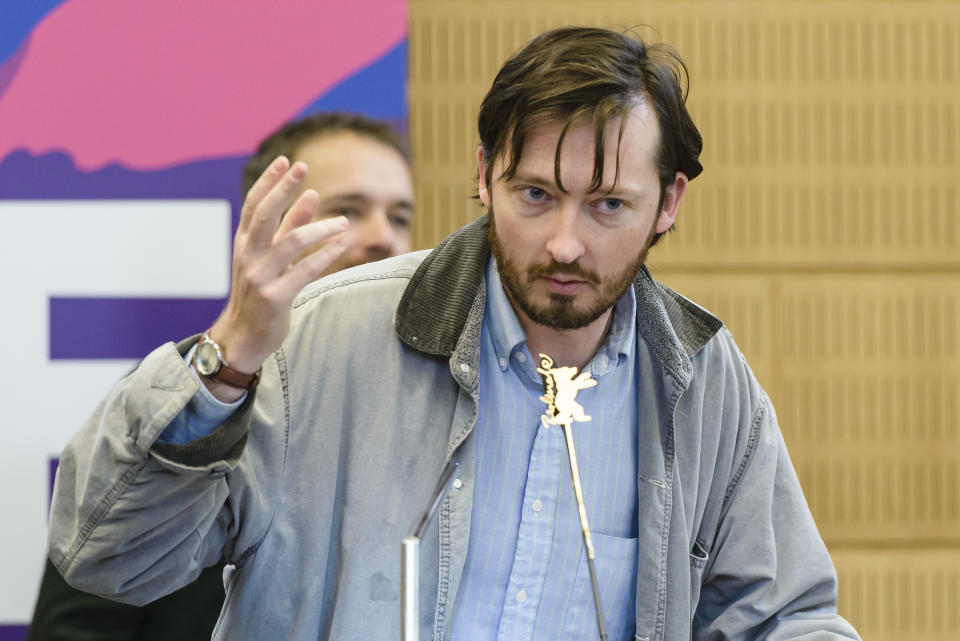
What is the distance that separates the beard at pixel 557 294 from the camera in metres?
1.42

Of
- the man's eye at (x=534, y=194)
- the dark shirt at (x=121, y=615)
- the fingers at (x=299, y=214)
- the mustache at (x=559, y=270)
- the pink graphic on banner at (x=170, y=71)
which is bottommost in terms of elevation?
the dark shirt at (x=121, y=615)

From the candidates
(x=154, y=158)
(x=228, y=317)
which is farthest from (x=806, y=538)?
(x=154, y=158)

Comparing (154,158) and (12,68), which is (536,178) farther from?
(12,68)

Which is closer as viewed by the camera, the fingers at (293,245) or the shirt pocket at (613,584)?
the fingers at (293,245)

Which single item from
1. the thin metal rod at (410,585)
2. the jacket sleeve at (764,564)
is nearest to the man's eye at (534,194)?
the jacket sleeve at (764,564)

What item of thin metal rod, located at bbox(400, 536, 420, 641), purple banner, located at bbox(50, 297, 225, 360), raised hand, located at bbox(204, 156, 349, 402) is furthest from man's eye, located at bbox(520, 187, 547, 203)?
purple banner, located at bbox(50, 297, 225, 360)

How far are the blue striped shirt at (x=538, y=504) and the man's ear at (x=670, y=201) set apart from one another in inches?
6.9

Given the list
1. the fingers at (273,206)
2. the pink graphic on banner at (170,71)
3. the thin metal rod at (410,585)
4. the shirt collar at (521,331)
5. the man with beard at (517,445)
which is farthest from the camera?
the pink graphic on banner at (170,71)

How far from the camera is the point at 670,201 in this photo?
1.61 m

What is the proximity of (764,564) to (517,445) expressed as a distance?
1.29ft

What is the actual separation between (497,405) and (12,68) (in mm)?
1139

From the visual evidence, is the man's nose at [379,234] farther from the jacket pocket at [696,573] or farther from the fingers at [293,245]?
the fingers at [293,245]

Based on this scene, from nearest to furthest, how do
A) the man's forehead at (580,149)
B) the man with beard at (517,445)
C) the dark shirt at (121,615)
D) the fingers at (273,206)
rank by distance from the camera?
the fingers at (273,206) < the man with beard at (517,445) < the man's forehead at (580,149) < the dark shirt at (121,615)

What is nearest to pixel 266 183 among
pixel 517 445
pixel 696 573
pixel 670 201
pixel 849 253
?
pixel 517 445
